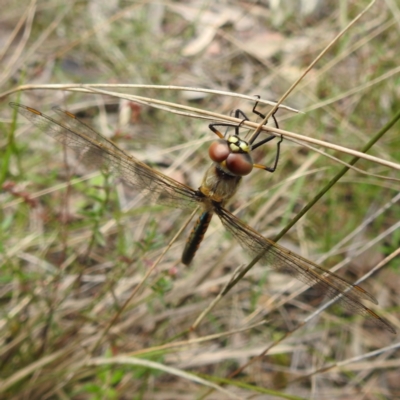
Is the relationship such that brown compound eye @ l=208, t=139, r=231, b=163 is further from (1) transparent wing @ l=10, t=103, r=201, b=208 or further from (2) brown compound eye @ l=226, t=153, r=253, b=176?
(1) transparent wing @ l=10, t=103, r=201, b=208

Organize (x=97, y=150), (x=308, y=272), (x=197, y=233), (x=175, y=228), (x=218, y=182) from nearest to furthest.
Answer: (x=308, y=272), (x=97, y=150), (x=218, y=182), (x=197, y=233), (x=175, y=228)

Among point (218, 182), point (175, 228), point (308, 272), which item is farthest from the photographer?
point (175, 228)

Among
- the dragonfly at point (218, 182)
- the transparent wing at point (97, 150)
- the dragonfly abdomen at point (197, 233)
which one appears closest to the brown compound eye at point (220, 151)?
the dragonfly at point (218, 182)

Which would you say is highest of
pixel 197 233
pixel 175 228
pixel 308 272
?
pixel 175 228

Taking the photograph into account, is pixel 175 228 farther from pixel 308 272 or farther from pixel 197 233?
pixel 308 272

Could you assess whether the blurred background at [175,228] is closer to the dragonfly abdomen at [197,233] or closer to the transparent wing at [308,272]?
the dragonfly abdomen at [197,233]

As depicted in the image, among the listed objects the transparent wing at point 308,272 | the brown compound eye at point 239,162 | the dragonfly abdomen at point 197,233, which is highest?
the brown compound eye at point 239,162

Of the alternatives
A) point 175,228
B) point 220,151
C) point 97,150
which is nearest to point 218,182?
point 220,151
